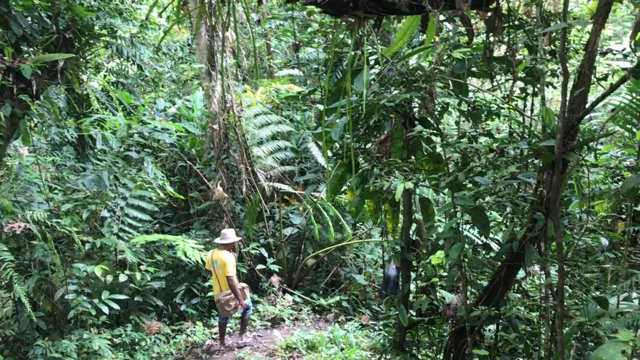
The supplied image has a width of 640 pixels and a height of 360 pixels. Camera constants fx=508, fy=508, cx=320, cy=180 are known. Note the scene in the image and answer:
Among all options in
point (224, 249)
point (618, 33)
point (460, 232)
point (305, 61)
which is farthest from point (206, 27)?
point (618, 33)

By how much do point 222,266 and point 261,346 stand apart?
2.45ft

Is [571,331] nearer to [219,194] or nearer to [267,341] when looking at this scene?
[267,341]

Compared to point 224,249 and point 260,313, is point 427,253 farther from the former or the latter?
point 260,313

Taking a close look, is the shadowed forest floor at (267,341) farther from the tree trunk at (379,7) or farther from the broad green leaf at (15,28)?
the tree trunk at (379,7)

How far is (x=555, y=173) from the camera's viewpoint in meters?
1.39

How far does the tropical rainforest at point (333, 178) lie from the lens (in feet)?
4.79

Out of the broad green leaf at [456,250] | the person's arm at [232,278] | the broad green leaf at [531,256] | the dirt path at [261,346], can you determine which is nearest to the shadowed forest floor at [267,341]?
the dirt path at [261,346]

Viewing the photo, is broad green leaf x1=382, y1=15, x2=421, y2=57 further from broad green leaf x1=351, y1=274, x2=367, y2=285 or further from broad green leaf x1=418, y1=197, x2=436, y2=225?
broad green leaf x1=351, y1=274, x2=367, y2=285

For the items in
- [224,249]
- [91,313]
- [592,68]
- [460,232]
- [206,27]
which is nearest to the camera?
[592,68]

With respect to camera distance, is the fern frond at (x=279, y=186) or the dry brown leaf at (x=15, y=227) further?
the fern frond at (x=279, y=186)

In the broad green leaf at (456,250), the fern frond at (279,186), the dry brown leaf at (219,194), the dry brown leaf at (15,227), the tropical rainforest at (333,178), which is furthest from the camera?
the fern frond at (279,186)

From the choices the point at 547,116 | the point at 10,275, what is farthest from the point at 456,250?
the point at 10,275

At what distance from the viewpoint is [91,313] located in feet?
12.0

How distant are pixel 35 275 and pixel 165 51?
9.78 ft
